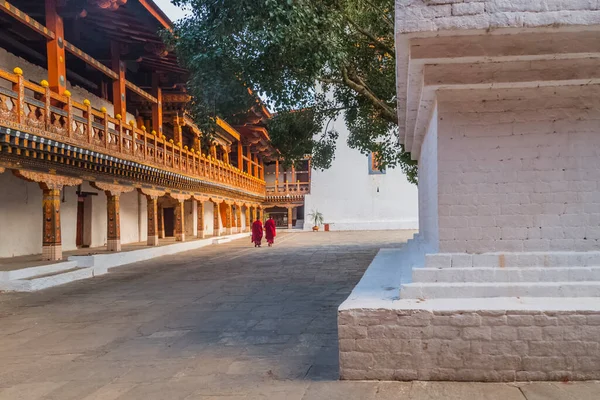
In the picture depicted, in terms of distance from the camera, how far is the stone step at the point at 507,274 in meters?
3.25

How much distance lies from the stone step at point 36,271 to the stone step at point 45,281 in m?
0.13

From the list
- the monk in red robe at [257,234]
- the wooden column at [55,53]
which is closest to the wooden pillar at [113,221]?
the wooden column at [55,53]

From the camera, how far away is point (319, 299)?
21.9 feet

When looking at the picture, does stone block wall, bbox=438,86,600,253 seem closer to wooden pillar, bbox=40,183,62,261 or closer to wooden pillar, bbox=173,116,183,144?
wooden pillar, bbox=40,183,62,261

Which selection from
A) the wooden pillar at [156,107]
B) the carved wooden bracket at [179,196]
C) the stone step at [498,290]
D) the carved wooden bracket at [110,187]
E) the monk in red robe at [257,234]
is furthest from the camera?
the monk in red robe at [257,234]

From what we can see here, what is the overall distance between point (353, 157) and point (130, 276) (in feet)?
87.1

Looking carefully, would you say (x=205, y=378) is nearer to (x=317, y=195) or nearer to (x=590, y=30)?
(x=590, y=30)

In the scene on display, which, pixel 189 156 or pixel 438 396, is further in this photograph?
pixel 189 156

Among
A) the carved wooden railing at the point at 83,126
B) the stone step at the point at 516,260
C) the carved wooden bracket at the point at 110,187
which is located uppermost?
the carved wooden railing at the point at 83,126

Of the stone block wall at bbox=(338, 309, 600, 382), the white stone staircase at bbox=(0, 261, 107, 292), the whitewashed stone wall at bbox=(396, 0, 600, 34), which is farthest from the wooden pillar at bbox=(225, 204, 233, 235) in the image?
the whitewashed stone wall at bbox=(396, 0, 600, 34)

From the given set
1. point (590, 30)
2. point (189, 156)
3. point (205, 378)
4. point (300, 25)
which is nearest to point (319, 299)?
point (205, 378)

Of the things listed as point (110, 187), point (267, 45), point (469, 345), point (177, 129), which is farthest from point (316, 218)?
point (469, 345)

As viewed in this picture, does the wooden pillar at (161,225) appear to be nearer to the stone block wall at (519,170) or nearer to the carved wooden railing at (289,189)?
the carved wooden railing at (289,189)

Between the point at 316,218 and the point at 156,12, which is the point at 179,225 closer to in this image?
the point at 156,12
